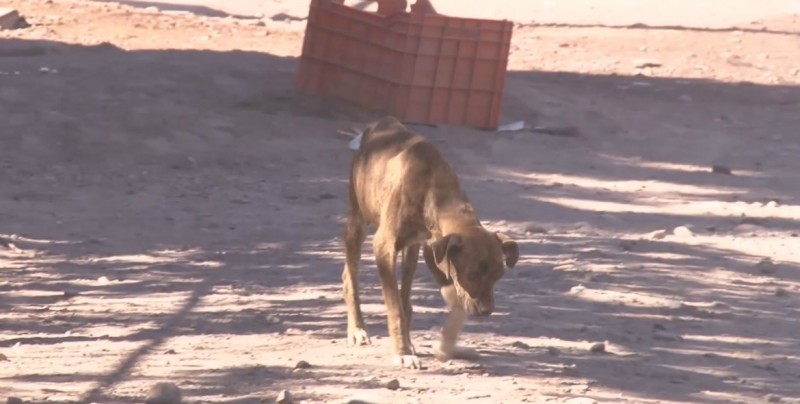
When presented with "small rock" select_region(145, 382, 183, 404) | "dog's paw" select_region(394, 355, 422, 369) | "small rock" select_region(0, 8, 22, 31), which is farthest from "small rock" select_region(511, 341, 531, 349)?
"small rock" select_region(0, 8, 22, 31)

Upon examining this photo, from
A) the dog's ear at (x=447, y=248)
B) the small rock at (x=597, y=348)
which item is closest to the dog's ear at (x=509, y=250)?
the dog's ear at (x=447, y=248)

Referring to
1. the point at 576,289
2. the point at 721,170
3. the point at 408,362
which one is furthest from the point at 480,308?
the point at 721,170

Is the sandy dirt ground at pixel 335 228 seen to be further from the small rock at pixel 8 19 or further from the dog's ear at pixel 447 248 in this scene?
the dog's ear at pixel 447 248

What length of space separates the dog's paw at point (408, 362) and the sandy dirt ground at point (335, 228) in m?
0.11

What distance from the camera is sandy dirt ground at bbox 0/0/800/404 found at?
274 inches

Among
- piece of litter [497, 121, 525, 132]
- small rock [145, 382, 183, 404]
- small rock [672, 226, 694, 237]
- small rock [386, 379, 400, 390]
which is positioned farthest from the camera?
piece of litter [497, 121, 525, 132]

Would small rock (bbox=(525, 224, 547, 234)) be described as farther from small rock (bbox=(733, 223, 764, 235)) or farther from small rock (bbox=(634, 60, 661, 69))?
small rock (bbox=(634, 60, 661, 69))

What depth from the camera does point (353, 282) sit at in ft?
25.2

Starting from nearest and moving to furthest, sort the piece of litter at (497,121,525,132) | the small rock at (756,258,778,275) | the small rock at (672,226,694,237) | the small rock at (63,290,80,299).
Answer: the small rock at (63,290,80,299)
the small rock at (756,258,778,275)
the small rock at (672,226,694,237)
the piece of litter at (497,121,525,132)

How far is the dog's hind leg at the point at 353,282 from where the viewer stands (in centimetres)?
755

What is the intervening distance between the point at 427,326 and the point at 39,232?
140 inches

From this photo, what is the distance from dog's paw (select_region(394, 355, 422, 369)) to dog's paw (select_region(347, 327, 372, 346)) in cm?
53

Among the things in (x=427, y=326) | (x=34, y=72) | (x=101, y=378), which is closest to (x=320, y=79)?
(x=34, y=72)

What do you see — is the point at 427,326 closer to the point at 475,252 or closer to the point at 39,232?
the point at 475,252
